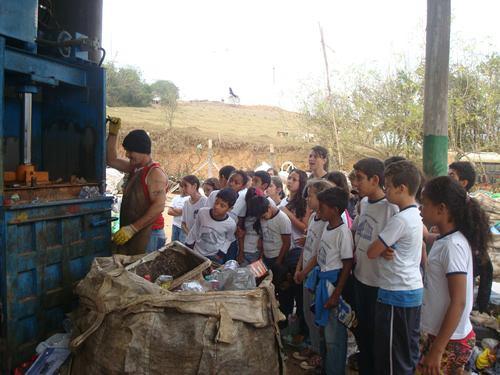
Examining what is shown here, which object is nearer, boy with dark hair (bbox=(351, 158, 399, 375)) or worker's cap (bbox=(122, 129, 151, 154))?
boy with dark hair (bbox=(351, 158, 399, 375))

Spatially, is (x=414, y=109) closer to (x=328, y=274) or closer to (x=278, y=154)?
(x=328, y=274)

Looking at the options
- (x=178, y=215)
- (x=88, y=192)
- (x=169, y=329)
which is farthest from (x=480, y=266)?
(x=178, y=215)

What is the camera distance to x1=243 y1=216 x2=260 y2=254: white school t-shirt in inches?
173

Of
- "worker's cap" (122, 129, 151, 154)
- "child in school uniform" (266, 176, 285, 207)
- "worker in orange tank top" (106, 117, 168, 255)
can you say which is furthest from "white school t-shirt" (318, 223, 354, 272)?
"child in school uniform" (266, 176, 285, 207)

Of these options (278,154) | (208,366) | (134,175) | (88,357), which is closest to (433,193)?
(208,366)

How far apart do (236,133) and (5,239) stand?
74.2 ft

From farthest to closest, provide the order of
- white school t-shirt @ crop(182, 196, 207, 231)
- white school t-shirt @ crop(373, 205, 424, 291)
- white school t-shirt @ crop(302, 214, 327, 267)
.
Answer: white school t-shirt @ crop(182, 196, 207, 231) → white school t-shirt @ crop(302, 214, 327, 267) → white school t-shirt @ crop(373, 205, 424, 291)

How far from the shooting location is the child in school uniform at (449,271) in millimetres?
2256

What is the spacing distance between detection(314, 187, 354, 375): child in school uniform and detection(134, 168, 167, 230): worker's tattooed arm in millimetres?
1409

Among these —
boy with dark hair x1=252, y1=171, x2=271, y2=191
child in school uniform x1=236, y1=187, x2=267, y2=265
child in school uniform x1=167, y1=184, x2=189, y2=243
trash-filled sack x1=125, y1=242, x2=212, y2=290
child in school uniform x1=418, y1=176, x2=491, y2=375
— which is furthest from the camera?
child in school uniform x1=167, y1=184, x2=189, y2=243

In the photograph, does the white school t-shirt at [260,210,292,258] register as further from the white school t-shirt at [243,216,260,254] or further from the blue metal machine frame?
the blue metal machine frame

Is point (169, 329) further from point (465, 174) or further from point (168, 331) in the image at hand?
point (465, 174)

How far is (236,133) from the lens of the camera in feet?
82.9

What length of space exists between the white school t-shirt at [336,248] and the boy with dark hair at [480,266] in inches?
31.9
